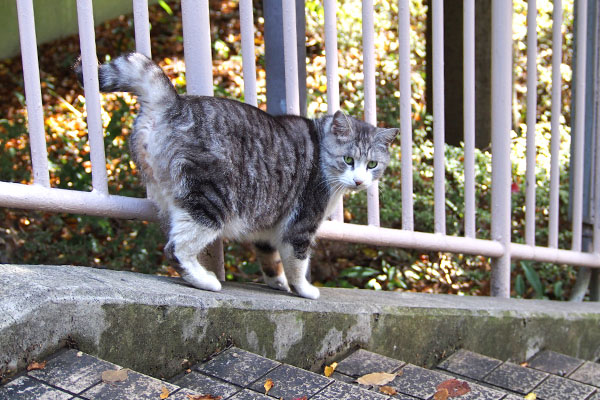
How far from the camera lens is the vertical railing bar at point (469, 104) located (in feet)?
10.7

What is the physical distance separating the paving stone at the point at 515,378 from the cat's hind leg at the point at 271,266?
3.13ft

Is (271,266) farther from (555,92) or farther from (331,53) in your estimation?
(555,92)

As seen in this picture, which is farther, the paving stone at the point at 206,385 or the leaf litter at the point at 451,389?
the leaf litter at the point at 451,389

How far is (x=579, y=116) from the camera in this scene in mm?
3760

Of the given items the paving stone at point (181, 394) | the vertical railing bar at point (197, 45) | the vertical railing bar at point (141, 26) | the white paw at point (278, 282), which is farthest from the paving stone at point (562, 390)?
the vertical railing bar at point (141, 26)

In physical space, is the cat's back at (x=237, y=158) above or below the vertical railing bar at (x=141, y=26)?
below

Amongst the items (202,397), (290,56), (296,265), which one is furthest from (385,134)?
(202,397)

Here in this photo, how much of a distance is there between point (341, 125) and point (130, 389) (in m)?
1.54

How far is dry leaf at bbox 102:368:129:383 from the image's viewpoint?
5.49 ft

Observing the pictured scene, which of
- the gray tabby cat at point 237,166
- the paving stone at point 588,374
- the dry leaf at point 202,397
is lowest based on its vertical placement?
the paving stone at point 588,374

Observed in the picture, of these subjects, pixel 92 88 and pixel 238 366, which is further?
pixel 92 88

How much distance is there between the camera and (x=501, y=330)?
121 inches

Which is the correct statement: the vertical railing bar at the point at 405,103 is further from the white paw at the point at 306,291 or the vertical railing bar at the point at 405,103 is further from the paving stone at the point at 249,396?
the paving stone at the point at 249,396

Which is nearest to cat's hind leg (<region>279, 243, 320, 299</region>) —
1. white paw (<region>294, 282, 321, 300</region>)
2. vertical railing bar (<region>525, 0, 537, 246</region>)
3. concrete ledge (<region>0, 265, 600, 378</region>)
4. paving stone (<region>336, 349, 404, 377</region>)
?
white paw (<region>294, 282, 321, 300</region>)
